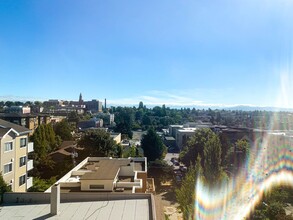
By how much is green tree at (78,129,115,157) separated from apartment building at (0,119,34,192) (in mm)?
9781

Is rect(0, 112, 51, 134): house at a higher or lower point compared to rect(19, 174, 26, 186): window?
higher

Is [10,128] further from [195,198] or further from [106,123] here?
[106,123]

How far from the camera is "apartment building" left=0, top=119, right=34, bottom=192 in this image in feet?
55.1

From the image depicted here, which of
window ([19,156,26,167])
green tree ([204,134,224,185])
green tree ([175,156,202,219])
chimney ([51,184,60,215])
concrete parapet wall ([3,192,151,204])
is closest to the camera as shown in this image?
chimney ([51,184,60,215])

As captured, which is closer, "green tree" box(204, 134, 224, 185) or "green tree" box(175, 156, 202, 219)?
"green tree" box(175, 156, 202, 219)

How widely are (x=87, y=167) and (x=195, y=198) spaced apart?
9.40m

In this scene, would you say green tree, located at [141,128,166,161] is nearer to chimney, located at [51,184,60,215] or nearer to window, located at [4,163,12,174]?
window, located at [4,163,12,174]

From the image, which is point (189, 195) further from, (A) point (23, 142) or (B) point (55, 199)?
(A) point (23, 142)

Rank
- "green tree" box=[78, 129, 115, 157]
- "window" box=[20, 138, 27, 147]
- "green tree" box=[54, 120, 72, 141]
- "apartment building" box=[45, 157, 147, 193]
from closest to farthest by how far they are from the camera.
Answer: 1. "apartment building" box=[45, 157, 147, 193]
2. "window" box=[20, 138, 27, 147]
3. "green tree" box=[78, 129, 115, 157]
4. "green tree" box=[54, 120, 72, 141]

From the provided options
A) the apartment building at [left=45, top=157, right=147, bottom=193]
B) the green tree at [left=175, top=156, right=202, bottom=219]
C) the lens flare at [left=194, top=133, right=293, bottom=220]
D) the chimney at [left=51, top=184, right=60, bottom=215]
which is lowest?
the lens flare at [left=194, top=133, right=293, bottom=220]

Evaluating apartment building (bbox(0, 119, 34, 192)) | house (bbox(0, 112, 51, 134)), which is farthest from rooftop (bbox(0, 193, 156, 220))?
house (bbox(0, 112, 51, 134))

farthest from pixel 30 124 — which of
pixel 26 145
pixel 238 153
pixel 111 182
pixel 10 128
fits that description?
pixel 238 153

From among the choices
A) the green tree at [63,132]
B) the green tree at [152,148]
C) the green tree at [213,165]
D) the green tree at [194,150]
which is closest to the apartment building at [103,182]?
the green tree at [213,165]

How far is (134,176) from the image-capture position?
61.5 feet
